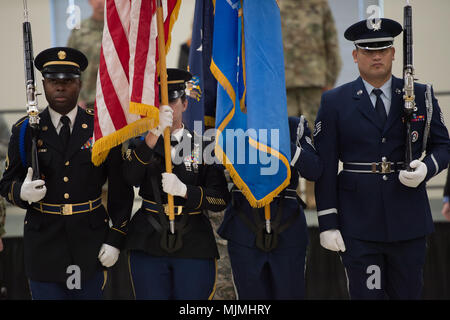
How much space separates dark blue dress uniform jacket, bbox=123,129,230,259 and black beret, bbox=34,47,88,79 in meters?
0.52

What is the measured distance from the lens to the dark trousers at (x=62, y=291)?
3.16 metres

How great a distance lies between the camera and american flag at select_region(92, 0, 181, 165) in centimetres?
311

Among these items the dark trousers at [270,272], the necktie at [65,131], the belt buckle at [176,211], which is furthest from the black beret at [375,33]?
the necktie at [65,131]

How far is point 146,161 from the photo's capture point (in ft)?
10.1

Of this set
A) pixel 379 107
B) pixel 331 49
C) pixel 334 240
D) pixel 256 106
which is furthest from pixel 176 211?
pixel 331 49

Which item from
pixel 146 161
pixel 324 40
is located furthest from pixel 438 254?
pixel 146 161

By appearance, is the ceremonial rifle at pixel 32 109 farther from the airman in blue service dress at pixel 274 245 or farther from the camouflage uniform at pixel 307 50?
the camouflage uniform at pixel 307 50

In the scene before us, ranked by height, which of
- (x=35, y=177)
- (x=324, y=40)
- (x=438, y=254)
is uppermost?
(x=324, y=40)

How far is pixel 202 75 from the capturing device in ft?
12.4

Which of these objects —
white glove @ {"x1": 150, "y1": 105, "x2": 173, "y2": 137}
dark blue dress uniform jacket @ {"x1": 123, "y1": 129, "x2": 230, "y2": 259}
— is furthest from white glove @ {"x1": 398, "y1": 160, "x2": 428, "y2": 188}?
white glove @ {"x1": 150, "y1": 105, "x2": 173, "y2": 137}

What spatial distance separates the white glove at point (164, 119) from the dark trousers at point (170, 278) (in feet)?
2.19
